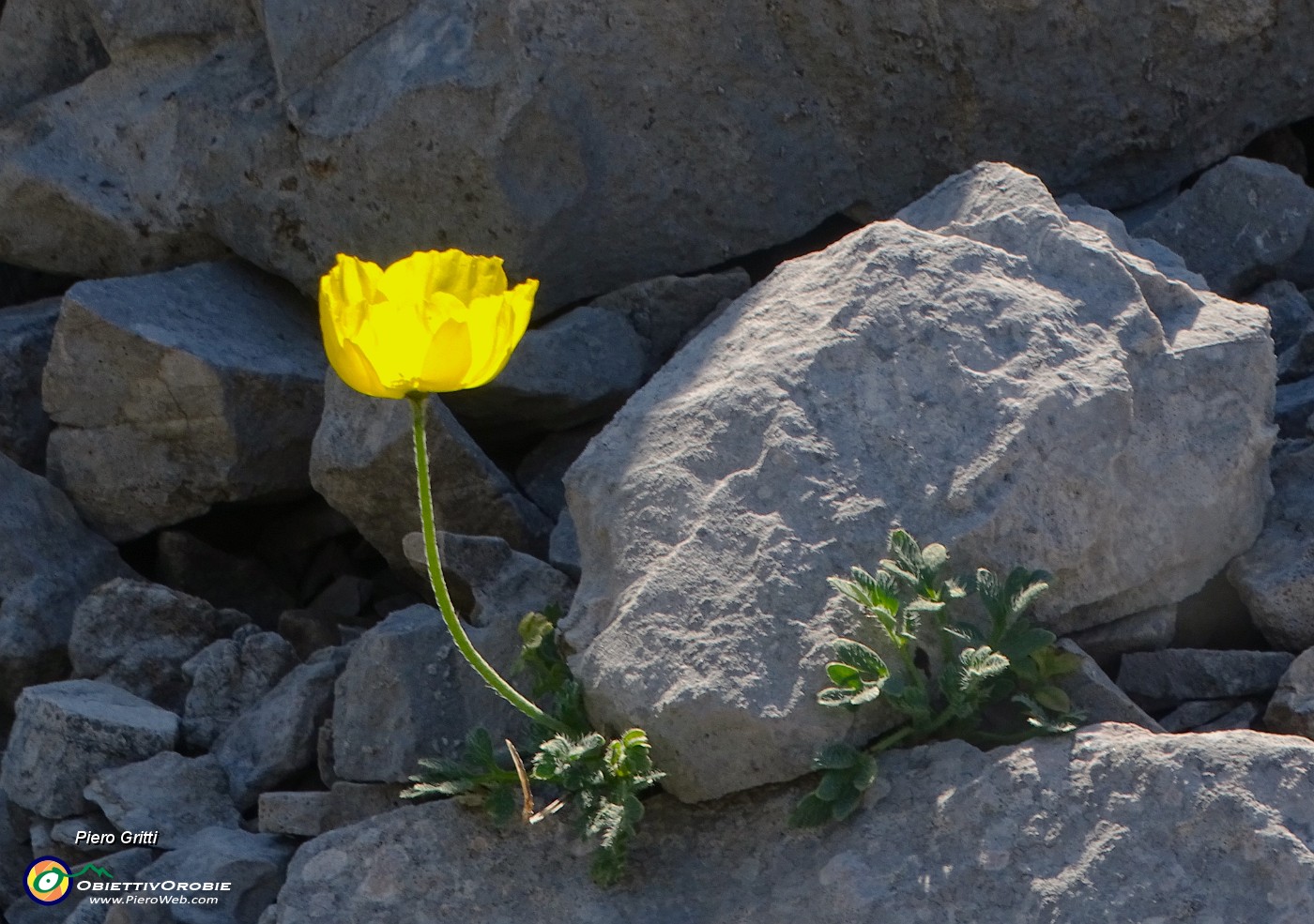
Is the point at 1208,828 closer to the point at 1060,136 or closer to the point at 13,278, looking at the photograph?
the point at 1060,136

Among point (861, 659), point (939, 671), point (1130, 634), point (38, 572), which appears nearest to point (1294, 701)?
point (1130, 634)

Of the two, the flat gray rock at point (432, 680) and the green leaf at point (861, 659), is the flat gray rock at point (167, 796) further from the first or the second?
the green leaf at point (861, 659)

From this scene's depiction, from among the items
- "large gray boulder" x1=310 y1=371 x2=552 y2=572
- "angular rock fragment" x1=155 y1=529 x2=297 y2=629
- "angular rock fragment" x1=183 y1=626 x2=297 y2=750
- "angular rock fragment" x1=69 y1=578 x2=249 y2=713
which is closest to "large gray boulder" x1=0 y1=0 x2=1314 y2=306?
"large gray boulder" x1=310 y1=371 x2=552 y2=572

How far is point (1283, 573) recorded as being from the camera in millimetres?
2650

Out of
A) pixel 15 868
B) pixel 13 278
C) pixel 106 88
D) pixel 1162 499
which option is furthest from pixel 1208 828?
pixel 13 278

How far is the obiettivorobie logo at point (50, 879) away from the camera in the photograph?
9.31ft

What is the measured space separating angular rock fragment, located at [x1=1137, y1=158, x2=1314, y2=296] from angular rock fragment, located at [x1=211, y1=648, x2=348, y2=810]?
7.27 feet

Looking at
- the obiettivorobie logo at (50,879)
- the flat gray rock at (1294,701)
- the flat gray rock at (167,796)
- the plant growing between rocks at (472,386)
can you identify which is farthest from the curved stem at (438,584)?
the flat gray rock at (1294,701)

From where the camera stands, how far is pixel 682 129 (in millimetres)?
3832

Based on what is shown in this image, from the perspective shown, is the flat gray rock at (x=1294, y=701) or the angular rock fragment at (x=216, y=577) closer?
the flat gray rock at (x=1294, y=701)

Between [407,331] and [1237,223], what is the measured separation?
7.74 ft

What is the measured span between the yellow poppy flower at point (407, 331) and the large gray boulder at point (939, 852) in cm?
79

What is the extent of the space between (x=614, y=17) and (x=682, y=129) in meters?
0.32

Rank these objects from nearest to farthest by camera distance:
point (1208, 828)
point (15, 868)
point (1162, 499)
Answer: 1. point (1208, 828)
2. point (1162, 499)
3. point (15, 868)
